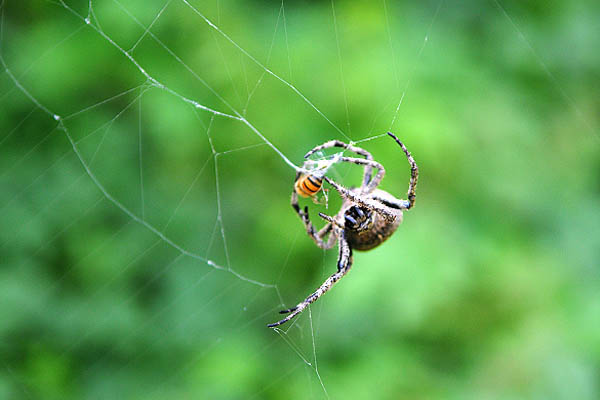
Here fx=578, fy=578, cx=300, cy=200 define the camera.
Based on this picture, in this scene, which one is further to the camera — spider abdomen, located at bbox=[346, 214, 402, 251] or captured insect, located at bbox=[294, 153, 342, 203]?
spider abdomen, located at bbox=[346, 214, 402, 251]

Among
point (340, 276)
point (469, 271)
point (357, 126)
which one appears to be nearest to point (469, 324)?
point (469, 271)

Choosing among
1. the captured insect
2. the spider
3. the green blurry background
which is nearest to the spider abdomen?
the spider

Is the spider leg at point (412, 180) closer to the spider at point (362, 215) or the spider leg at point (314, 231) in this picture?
the spider at point (362, 215)

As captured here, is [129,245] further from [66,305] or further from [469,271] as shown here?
[469,271]

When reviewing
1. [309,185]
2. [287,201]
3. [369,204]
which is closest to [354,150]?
[369,204]

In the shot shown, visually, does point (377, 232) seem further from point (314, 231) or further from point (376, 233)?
point (314, 231)

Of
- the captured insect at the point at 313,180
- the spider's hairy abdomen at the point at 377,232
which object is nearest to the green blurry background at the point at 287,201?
the spider's hairy abdomen at the point at 377,232

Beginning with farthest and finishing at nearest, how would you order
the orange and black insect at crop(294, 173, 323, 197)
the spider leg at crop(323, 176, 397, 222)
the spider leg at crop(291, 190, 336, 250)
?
the spider leg at crop(291, 190, 336, 250), the spider leg at crop(323, 176, 397, 222), the orange and black insect at crop(294, 173, 323, 197)

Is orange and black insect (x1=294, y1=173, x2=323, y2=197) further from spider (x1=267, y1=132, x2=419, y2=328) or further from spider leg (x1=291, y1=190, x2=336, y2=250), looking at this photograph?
spider leg (x1=291, y1=190, x2=336, y2=250)
